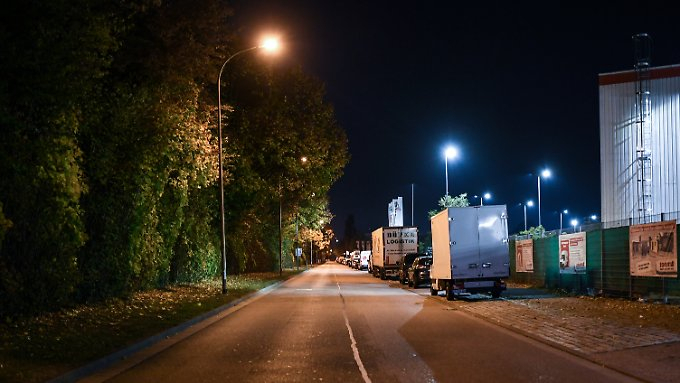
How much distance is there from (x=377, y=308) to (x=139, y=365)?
39.9ft

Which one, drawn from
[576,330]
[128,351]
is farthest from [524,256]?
[128,351]

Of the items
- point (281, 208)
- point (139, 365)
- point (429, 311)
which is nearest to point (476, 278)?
point (429, 311)

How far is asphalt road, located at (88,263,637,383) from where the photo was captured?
34.4 ft

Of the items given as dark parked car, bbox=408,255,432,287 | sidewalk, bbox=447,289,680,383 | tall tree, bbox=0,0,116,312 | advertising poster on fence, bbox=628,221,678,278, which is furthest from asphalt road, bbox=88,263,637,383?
dark parked car, bbox=408,255,432,287

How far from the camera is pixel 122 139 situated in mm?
21312

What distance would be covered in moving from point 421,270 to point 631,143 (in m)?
13.4

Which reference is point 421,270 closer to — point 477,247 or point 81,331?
point 477,247

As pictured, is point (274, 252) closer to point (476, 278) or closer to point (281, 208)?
point (281, 208)

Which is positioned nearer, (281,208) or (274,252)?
(281,208)

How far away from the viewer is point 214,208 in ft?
133

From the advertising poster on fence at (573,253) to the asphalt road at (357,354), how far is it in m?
6.99

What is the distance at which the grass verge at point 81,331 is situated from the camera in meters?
10.9

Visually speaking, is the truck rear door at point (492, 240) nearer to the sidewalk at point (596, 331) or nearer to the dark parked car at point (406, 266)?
the sidewalk at point (596, 331)

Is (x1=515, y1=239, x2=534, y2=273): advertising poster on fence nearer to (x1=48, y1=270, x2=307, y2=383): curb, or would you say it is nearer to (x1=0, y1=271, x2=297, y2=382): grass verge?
(x1=0, y1=271, x2=297, y2=382): grass verge
